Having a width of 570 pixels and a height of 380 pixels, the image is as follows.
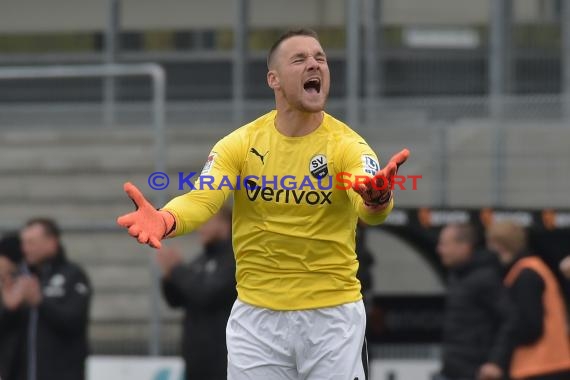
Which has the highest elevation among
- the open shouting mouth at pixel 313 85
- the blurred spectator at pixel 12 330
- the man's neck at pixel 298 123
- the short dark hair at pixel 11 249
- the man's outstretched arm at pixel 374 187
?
the open shouting mouth at pixel 313 85

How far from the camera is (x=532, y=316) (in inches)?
432

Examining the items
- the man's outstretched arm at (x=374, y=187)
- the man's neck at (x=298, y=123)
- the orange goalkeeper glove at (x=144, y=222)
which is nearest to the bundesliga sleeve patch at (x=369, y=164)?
the man's outstretched arm at (x=374, y=187)

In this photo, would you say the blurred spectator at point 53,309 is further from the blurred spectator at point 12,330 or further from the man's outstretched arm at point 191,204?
the man's outstretched arm at point 191,204

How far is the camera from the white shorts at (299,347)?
Answer: 722 cm

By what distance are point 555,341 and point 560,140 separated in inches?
118

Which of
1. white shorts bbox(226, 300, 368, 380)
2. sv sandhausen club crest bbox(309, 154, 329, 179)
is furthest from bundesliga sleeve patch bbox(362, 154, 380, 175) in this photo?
white shorts bbox(226, 300, 368, 380)

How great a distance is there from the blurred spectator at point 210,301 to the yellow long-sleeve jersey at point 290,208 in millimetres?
Result: 3382

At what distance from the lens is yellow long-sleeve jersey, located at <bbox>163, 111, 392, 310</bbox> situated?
282 inches

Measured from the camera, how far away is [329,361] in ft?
23.7

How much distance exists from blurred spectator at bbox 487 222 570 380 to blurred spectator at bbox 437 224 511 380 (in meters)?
0.19

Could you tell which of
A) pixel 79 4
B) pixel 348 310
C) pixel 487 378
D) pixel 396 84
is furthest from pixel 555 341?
pixel 79 4

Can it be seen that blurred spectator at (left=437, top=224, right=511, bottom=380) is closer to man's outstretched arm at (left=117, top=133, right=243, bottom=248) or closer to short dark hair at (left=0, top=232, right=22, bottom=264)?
short dark hair at (left=0, top=232, right=22, bottom=264)

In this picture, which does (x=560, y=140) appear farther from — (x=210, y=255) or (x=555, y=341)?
(x=210, y=255)

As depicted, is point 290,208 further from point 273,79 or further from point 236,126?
point 236,126
